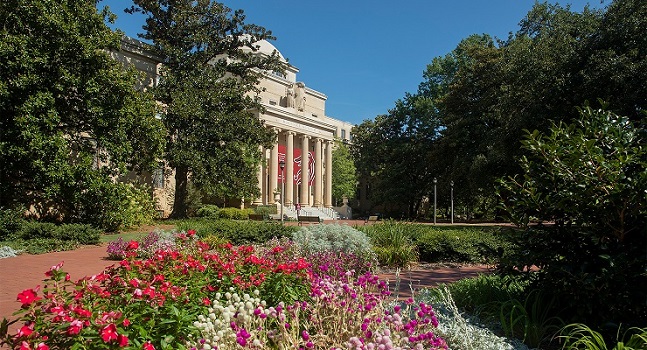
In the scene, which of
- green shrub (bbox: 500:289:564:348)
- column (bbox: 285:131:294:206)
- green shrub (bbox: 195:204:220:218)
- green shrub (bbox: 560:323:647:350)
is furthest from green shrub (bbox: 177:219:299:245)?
column (bbox: 285:131:294:206)

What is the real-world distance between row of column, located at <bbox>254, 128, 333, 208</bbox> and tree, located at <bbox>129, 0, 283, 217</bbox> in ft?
38.8

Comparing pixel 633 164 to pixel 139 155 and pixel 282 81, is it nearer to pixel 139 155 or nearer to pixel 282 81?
pixel 139 155

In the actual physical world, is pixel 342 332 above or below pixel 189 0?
below

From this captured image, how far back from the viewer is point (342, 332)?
306 centimetres

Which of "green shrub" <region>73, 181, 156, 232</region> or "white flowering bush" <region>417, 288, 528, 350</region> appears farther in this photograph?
"green shrub" <region>73, 181, 156, 232</region>

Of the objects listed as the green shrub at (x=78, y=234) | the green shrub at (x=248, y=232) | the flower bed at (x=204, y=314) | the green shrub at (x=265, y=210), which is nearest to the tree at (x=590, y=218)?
the flower bed at (x=204, y=314)

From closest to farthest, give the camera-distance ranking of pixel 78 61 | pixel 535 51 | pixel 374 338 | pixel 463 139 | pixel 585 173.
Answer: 1. pixel 374 338
2. pixel 585 173
3. pixel 78 61
4. pixel 535 51
5. pixel 463 139

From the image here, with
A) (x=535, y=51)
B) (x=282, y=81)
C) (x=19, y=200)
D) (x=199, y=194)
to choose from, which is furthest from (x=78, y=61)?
(x=282, y=81)

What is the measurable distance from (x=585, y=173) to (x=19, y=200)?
62.6ft

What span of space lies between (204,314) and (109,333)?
1.06 metres

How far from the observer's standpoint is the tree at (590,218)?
3730 millimetres

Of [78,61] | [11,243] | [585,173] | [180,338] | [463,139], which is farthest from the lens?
[463,139]

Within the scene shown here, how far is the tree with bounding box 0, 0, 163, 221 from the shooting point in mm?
15133

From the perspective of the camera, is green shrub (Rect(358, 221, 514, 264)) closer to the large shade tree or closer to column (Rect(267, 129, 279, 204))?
the large shade tree
